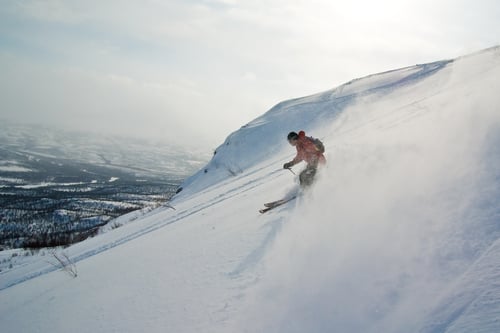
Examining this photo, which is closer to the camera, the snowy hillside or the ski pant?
the snowy hillside

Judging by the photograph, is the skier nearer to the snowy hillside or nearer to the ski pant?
the ski pant

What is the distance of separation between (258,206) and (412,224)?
488cm

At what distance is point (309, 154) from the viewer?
7.84 meters

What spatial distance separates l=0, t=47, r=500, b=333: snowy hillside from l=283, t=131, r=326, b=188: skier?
0.30 m

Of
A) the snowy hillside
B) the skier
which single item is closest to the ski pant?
the skier

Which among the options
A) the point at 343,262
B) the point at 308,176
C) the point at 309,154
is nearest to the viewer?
the point at 343,262

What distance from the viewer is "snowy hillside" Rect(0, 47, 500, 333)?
9.68ft

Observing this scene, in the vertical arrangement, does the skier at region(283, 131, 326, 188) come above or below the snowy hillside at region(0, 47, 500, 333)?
above

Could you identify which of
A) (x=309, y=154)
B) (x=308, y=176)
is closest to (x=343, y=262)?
(x=308, y=176)

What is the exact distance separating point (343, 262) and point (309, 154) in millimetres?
4251

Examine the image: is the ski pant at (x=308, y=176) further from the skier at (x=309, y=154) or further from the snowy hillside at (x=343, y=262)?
the snowy hillside at (x=343, y=262)

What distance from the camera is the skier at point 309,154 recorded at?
753 cm

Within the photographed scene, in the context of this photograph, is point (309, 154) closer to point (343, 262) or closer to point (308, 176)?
point (308, 176)

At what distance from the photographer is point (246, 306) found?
372 cm
